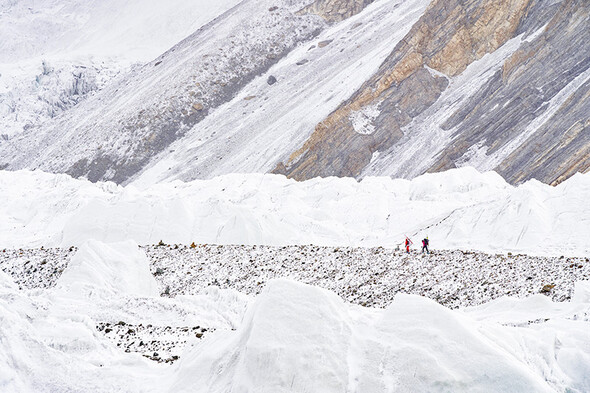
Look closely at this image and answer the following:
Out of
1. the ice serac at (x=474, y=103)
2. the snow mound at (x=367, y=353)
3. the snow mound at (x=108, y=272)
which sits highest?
the snow mound at (x=367, y=353)

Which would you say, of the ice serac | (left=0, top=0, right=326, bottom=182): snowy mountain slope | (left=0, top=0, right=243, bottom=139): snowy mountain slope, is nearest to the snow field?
the ice serac

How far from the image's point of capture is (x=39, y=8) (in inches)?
6747

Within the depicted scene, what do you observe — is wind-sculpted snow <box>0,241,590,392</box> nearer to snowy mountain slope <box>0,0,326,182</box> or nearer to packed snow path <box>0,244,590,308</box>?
packed snow path <box>0,244,590,308</box>

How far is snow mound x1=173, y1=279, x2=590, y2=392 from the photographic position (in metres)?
7.18

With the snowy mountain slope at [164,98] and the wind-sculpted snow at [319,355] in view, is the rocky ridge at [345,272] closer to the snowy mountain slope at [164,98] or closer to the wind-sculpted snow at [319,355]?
the wind-sculpted snow at [319,355]

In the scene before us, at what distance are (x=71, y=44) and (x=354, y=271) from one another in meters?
152

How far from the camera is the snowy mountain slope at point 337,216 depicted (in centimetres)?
2711

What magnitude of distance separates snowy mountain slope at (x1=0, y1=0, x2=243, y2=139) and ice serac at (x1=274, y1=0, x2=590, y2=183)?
75.9 m

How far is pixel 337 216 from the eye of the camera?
38.2 m

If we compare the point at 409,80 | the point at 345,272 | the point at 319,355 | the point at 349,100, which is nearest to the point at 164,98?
the point at 349,100

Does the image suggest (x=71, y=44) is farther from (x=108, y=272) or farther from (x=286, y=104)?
(x=108, y=272)

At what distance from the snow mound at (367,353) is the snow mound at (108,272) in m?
9.07

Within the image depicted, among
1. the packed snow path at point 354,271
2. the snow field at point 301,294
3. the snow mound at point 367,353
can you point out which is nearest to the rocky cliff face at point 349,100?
the snow field at point 301,294

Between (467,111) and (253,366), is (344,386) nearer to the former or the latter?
(253,366)
